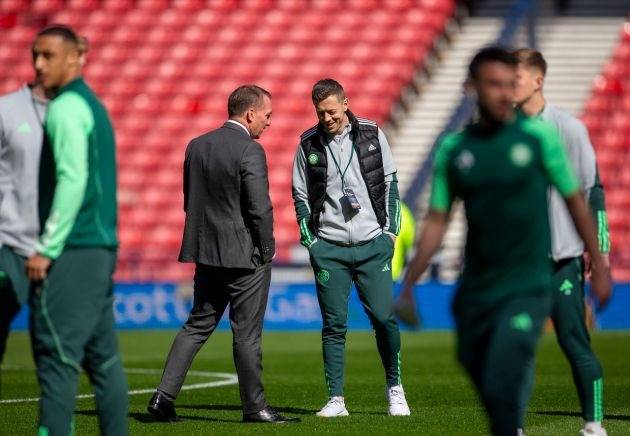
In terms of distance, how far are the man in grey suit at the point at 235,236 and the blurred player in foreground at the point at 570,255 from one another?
1987 mm

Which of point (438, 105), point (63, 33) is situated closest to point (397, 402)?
point (63, 33)

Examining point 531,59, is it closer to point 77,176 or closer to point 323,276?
point 323,276

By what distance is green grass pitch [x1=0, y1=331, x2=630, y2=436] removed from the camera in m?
8.23

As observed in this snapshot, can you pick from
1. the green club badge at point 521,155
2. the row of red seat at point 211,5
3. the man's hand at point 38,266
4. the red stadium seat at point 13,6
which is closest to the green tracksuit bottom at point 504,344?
the green club badge at point 521,155

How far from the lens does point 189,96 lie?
1000 inches

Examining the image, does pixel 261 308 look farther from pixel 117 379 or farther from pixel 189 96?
pixel 189 96

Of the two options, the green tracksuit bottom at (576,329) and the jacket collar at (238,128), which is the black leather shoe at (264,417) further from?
the green tracksuit bottom at (576,329)

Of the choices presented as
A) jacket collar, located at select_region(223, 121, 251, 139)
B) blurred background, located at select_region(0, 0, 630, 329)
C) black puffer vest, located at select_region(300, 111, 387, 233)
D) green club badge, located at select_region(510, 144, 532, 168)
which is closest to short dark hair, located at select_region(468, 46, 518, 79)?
green club badge, located at select_region(510, 144, 532, 168)

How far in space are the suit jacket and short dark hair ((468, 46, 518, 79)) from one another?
3.06 metres

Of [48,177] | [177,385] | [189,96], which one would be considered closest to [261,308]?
[177,385]

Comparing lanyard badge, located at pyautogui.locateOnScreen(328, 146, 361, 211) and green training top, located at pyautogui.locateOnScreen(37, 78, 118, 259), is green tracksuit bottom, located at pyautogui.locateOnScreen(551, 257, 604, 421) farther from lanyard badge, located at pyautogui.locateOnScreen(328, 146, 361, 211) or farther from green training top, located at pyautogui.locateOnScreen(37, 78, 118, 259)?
green training top, located at pyautogui.locateOnScreen(37, 78, 118, 259)

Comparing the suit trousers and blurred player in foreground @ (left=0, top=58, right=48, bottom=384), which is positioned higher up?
blurred player in foreground @ (left=0, top=58, right=48, bottom=384)

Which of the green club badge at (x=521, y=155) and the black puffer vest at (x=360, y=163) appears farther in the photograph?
the black puffer vest at (x=360, y=163)

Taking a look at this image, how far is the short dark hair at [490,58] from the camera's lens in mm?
5539
